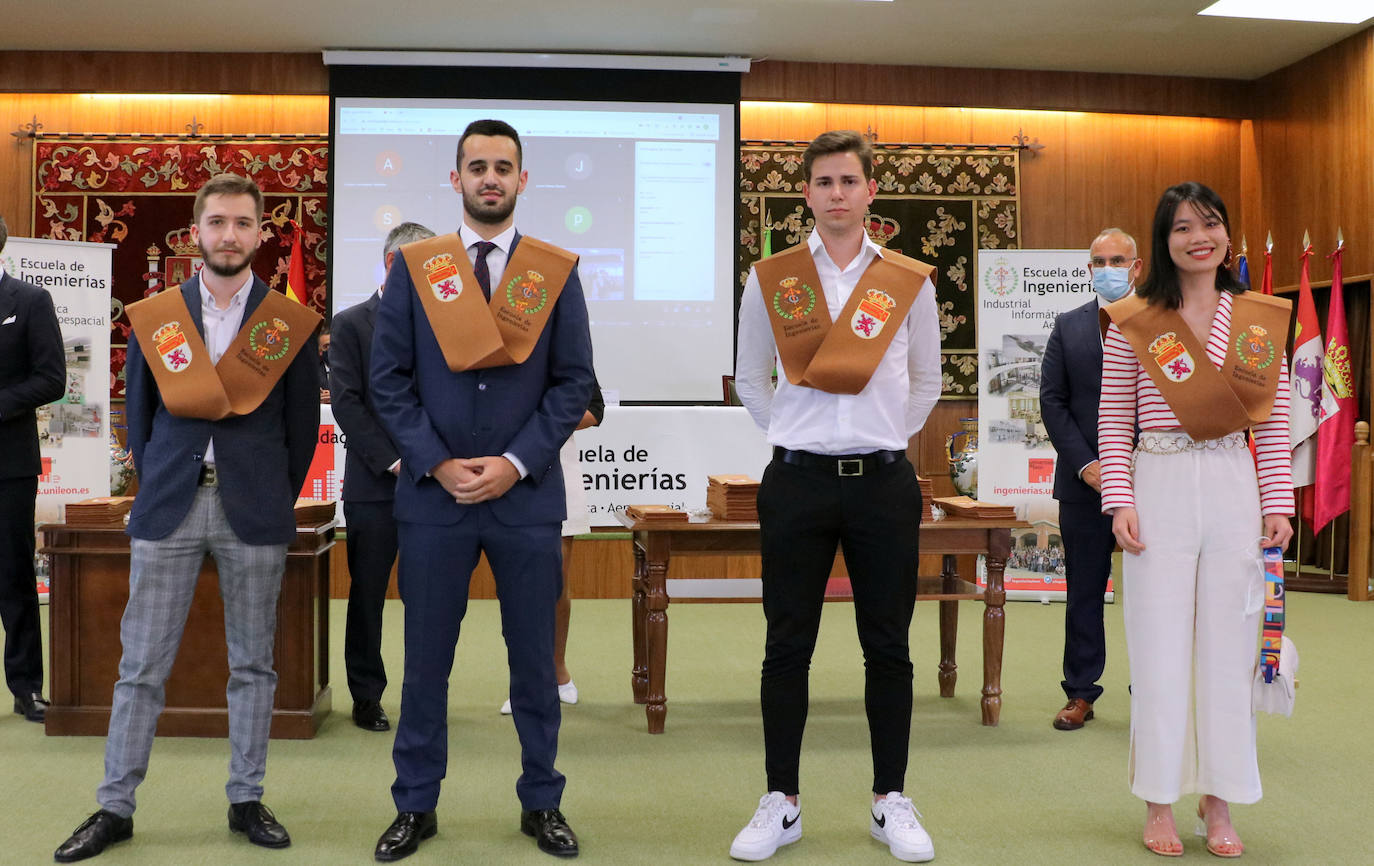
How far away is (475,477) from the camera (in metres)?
2.38

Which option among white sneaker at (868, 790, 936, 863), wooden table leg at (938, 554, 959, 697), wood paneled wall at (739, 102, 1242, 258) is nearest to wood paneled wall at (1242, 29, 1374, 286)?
wood paneled wall at (739, 102, 1242, 258)

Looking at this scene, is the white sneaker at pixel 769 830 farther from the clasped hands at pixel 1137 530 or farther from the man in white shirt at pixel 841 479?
the clasped hands at pixel 1137 530

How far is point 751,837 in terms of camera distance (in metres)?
2.50

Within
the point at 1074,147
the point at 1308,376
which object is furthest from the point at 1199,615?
the point at 1074,147

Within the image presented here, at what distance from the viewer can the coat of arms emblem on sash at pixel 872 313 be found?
2.49 m

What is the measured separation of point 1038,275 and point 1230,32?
A: 278 cm

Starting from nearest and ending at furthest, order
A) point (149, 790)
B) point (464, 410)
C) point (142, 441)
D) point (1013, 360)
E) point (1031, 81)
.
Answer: point (464, 410), point (142, 441), point (149, 790), point (1013, 360), point (1031, 81)

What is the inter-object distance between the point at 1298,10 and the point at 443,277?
6.69 metres

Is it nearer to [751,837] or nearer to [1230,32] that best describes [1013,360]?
[1230,32]

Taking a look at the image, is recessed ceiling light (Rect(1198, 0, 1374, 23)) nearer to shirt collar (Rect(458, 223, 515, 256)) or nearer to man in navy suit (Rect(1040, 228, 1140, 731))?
man in navy suit (Rect(1040, 228, 1140, 731))

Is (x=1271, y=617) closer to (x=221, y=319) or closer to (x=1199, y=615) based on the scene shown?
(x=1199, y=615)

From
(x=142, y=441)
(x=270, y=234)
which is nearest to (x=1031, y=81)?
(x=270, y=234)

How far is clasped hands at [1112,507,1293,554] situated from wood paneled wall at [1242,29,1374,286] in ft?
18.9

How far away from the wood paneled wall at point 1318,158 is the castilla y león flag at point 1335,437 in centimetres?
82
